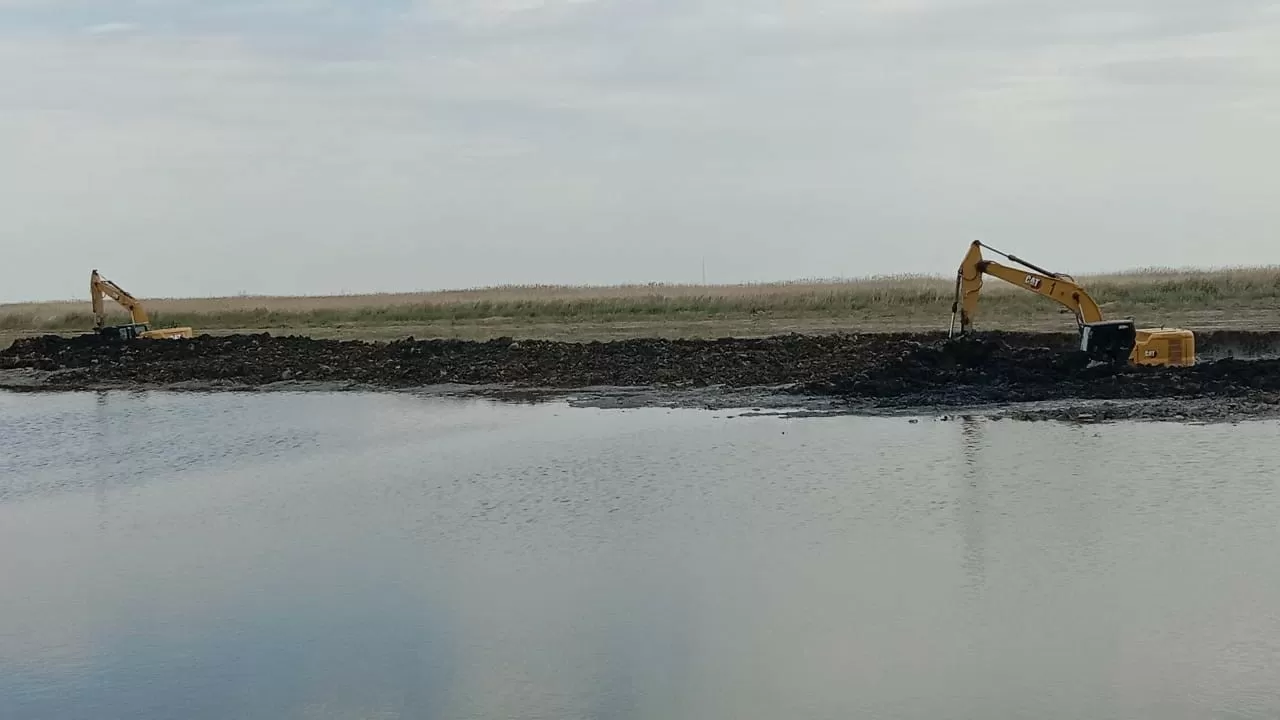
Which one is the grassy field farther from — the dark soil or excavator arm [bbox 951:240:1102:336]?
excavator arm [bbox 951:240:1102:336]

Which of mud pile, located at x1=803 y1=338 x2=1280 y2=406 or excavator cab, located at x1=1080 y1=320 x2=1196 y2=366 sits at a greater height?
excavator cab, located at x1=1080 y1=320 x2=1196 y2=366

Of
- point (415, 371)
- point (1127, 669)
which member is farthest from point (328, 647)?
point (415, 371)

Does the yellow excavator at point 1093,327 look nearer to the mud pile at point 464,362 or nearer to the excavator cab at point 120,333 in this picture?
the mud pile at point 464,362

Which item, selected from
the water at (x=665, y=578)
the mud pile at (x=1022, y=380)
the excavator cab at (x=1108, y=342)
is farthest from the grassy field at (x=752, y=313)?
the water at (x=665, y=578)

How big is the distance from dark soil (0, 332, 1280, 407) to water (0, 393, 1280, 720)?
3.26 metres

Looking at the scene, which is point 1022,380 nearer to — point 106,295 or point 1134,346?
point 1134,346

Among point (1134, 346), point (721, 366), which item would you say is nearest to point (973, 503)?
point (1134, 346)

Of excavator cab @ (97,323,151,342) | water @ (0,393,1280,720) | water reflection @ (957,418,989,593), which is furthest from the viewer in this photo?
excavator cab @ (97,323,151,342)

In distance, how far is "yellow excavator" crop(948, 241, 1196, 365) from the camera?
67.3 ft

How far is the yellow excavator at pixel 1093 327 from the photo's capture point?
20516 mm

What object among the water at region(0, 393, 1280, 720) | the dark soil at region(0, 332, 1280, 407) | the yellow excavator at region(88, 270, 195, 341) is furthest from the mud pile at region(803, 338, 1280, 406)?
the yellow excavator at region(88, 270, 195, 341)

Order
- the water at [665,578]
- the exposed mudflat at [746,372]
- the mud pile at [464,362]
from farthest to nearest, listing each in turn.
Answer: the mud pile at [464,362], the exposed mudflat at [746,372], the water at [665,578]

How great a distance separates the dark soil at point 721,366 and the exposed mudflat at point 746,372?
0.04 metres

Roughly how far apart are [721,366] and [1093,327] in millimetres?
6180
